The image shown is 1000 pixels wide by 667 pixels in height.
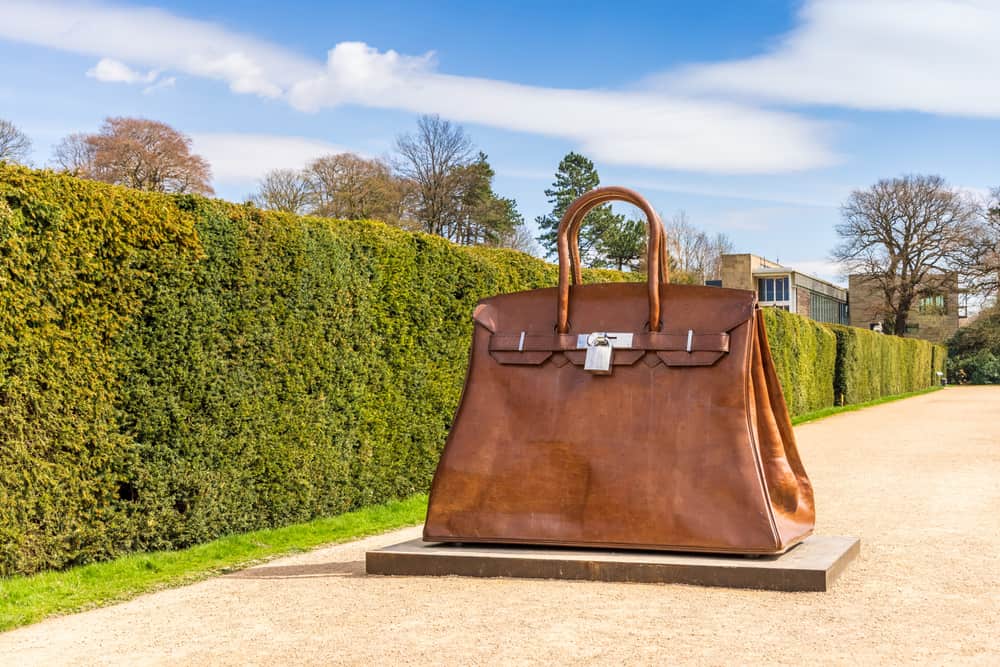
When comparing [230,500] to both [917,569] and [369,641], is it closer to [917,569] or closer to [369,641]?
[369,641]

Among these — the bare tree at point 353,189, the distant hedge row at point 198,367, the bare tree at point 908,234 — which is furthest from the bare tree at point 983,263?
the distant hedge row at point 198,367

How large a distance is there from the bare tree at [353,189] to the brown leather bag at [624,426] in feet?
143

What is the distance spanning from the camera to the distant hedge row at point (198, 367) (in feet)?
21.2

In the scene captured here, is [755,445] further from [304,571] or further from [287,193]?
[287,193]

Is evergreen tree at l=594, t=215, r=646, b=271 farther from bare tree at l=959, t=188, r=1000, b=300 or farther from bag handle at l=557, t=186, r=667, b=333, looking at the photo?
bag handle at l=557, t=186, r=667, b=333

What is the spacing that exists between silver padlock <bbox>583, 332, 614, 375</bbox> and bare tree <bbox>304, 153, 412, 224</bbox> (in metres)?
43.7

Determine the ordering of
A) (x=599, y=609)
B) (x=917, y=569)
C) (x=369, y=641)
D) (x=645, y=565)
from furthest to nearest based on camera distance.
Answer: (x=917, y=569) < (x=645, y=565) < (x=599, y=609) < (x=369, y=641)

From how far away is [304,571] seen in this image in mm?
5988

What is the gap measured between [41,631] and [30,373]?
199 cm

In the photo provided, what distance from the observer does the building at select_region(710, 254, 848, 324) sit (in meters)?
80.9

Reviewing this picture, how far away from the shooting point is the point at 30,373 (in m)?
6.38

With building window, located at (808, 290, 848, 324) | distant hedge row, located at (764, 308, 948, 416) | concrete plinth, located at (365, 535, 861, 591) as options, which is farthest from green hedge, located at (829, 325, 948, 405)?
building window, located at (808, 290, 848, 324)

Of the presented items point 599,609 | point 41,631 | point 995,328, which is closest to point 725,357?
point 599,609

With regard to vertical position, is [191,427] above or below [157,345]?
below
